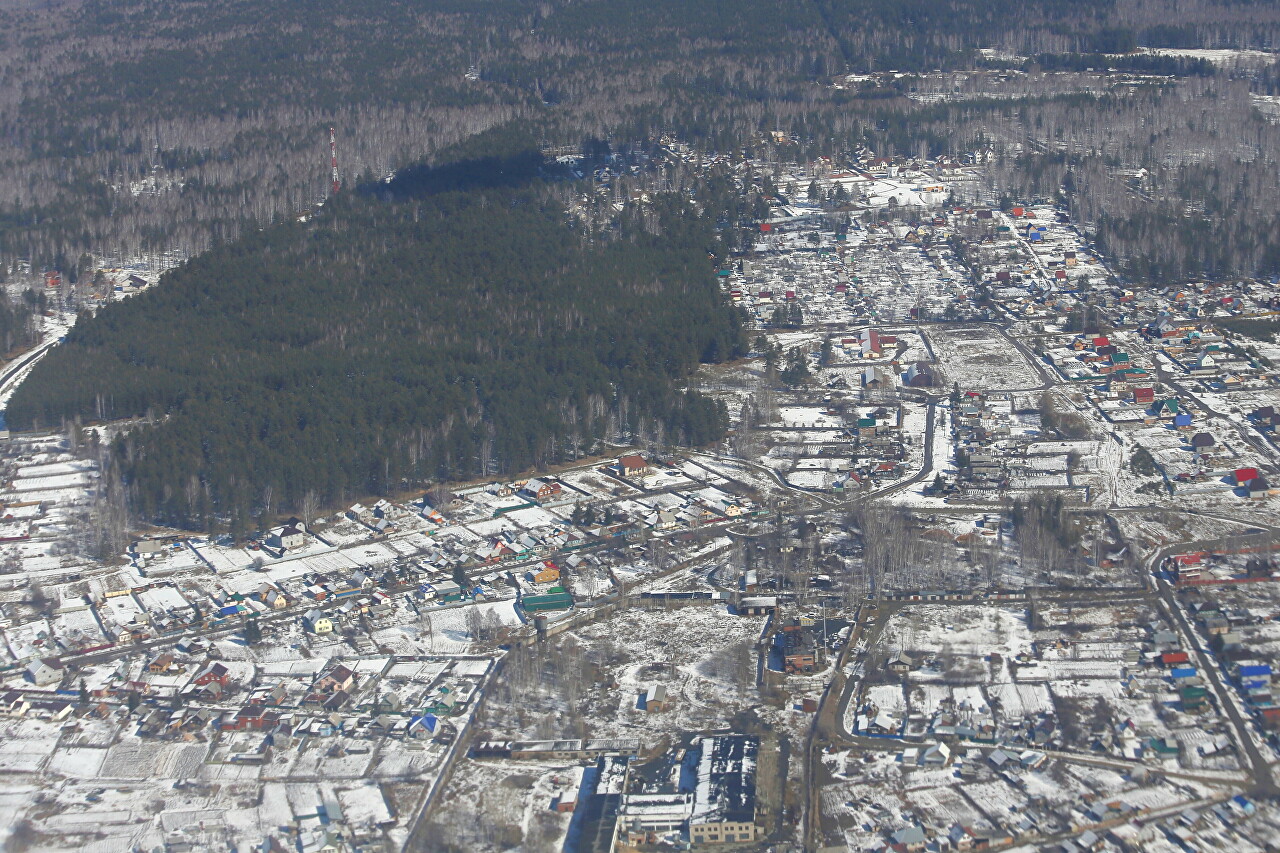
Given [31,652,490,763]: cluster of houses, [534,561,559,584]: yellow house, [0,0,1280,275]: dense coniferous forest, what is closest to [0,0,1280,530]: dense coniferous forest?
[0,0,1280,275]: dense coniferous forest

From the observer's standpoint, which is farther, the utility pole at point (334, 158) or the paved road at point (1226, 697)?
the utility pole at point (334, 158)

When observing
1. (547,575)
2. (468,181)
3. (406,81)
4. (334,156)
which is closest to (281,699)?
(547,575)

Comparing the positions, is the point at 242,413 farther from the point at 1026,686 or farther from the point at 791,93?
the point at 791,93

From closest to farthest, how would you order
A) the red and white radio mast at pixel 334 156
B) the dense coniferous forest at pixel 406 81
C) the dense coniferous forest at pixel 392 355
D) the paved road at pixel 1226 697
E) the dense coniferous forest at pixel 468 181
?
the paved road at pixel 1226 697, the dense coniferous forest at pixel 392 355, the dense coniferous forest at pixel 468 181, the red and white radio mast at pixel 334 156, the dense coniferous forest at pixel 406 81

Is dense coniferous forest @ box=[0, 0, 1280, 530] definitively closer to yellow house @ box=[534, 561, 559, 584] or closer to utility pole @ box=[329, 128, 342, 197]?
utility pole @ box=[329, 128, 342, 197]

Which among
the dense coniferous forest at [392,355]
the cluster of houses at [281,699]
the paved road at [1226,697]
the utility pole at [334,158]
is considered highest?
the utility pole at [334,158]

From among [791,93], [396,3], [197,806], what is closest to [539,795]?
[197,806]

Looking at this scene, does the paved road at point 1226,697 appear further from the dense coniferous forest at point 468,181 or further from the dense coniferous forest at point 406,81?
the dense coniferous forest at point 406,81

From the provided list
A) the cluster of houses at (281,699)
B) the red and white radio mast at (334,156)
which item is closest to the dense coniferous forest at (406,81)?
the red and white radio mast at (334,156)
